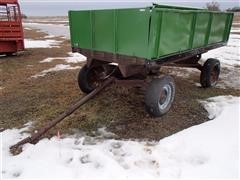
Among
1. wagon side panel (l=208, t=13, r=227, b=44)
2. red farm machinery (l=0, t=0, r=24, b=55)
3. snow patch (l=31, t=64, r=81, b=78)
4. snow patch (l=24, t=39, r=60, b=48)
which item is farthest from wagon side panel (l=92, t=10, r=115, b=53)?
snow patch (l=24, t=39, r=60, b=48)

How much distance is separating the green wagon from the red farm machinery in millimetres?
7344

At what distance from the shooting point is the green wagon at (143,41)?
4.30 meters

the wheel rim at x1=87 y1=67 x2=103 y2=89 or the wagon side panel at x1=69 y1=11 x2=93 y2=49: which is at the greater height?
the wagon side panel at x1=69 y1=11 x2=93 y2=49

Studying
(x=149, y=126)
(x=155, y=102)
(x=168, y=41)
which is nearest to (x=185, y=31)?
(x=168, y=41)

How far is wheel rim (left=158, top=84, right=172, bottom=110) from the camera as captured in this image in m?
5.05

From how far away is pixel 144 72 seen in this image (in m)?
5.39

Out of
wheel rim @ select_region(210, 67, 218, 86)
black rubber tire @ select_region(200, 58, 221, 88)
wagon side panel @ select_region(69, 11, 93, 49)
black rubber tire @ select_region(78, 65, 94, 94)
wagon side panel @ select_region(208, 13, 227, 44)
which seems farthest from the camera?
wheel rim @ select_region(210, 67, 218, 86)

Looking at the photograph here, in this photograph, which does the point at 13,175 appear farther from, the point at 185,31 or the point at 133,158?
the point at 185,31

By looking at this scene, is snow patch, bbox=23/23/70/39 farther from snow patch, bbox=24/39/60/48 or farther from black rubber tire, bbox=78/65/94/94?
black rubber tire, bbox=78/65/94/94

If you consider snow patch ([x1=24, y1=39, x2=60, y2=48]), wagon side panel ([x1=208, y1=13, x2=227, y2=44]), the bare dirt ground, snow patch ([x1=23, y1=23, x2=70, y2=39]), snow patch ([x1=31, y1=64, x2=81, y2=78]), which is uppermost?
wagon side panel ([x1=208, y1=13, x2=227, y2=44])

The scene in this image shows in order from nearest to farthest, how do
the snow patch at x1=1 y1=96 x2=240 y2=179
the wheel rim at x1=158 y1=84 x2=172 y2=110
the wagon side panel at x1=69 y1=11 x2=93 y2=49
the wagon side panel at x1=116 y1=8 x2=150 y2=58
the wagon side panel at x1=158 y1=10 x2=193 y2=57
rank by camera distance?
1. the snow patch at x1=1 y1=96 x2=240 y2=179
2. the wagon side panel at x1=116 y1=8 x2=150 y2=58
3. the wagon side panel at x1=158 y1=10 x2=193 y2=57
4. the wheel rim at x1=158 y1=84 x2=172 y2=110
5. the wagon side panel at x1=69 y1=11 x2=93 y2=49

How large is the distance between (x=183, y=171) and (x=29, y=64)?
28.4 feet

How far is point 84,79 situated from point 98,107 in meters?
0.86

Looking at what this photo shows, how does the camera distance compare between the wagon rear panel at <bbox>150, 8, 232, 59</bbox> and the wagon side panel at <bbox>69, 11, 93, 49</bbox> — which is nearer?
the wagon rear panel at <bbox>150, 8, 232, 59</bbox>
